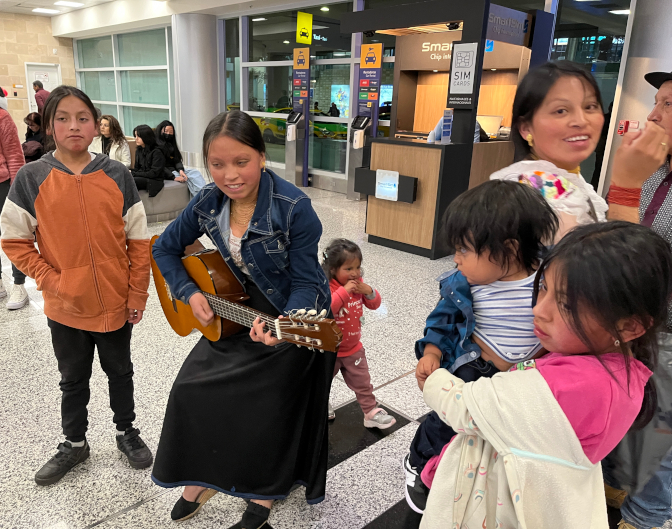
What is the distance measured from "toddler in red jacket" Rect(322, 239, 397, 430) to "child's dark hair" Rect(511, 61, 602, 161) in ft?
2.96

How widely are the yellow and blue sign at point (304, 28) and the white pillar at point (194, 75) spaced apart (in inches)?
106

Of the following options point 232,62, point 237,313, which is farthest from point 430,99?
point 237,313

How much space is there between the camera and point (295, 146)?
30.6 ft

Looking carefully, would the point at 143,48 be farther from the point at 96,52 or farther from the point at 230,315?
the point at 230,315

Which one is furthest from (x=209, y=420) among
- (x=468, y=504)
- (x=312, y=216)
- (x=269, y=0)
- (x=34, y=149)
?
(x=269, y=0)

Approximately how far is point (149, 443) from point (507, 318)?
1651mm

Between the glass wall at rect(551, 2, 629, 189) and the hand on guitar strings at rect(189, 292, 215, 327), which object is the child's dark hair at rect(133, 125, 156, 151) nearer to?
the hand on guitar strings at rect(189, 292, 215, 327)

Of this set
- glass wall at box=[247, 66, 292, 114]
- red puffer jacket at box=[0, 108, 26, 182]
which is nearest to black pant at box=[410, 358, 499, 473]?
red puffer jacket at box=[0, 108, 26, 182]

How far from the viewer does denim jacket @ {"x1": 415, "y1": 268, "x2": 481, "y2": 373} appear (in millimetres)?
1230

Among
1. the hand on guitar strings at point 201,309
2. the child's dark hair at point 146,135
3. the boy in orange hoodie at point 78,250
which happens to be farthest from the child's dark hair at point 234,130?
the child's dark hair at point 146,135

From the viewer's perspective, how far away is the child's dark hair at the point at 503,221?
109cm

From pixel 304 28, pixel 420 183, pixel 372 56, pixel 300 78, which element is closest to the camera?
pixel 420 183

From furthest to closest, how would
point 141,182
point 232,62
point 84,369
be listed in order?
point 232,62
point 141,182
point 84,369

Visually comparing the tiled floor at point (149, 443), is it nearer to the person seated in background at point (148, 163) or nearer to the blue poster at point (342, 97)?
the person seated in background at point (148, 163)
